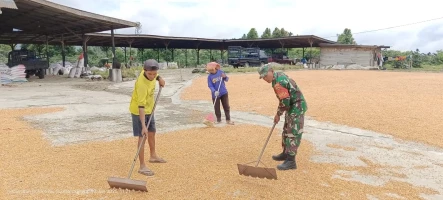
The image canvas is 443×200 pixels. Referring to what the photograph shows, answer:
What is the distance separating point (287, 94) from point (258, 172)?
92 centimetres

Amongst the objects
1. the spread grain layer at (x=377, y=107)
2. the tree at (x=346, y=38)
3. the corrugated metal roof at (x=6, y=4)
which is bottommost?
→ the spread grain layer at (x=377, y=107)

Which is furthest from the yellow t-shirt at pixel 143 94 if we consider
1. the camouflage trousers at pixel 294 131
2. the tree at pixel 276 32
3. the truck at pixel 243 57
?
the tree at pixel 276 32

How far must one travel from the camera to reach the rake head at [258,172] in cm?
355

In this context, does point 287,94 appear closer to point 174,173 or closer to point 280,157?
point 280,157

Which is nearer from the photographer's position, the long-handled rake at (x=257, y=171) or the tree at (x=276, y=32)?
the long-handled rake at (x=257, y=171)

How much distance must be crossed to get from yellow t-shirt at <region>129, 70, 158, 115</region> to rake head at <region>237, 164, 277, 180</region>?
120 centimetres

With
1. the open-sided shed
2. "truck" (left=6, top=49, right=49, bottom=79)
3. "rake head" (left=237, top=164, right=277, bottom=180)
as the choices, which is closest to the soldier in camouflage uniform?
"rake head" (left=237, top=164, right=277, bottom=180)

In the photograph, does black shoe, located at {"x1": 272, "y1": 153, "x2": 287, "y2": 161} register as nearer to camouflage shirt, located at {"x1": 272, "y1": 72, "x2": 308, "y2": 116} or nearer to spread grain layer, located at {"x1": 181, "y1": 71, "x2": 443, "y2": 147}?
camouflage shirt, located at {"x1": 272, "y1": 72, "x2": 308, "y2": 116}

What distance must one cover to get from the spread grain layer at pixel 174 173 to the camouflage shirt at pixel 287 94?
71 cm

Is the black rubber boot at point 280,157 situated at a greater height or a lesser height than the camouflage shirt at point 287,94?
lesser

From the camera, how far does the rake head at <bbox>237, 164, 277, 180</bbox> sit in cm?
355

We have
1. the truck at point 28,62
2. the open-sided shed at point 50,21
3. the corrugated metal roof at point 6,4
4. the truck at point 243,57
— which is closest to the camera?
the corrugated metal roof at point 6,4

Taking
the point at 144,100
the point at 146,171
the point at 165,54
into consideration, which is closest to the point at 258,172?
the point at 146,171

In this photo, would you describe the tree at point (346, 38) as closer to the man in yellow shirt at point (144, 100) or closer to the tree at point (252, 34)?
the tree at point (252, 34)
